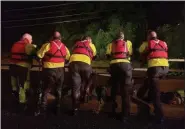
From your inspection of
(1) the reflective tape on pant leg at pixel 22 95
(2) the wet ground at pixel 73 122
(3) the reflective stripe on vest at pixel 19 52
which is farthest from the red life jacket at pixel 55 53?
(2) the wet ground at pixel 73 122

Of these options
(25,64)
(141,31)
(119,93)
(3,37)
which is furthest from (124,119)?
(3,37)

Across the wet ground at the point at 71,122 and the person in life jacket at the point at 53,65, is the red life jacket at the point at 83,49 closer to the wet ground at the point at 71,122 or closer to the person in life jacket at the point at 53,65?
the person in life jacket at the point at 53,65

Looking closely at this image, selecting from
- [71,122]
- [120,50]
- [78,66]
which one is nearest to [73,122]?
[71,122]

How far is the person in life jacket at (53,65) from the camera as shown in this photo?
5902 mm

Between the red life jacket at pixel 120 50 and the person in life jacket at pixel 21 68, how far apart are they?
1.80 metres

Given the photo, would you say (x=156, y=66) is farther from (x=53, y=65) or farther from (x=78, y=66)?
(x=53, y=65)

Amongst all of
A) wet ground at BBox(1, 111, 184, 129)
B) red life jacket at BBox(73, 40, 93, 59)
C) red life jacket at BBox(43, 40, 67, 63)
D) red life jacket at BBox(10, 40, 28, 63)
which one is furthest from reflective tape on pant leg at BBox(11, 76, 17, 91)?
red life jacket at BBox(73, 40, 93, 59)

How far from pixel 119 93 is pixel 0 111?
260 cm

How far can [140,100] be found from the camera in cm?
612

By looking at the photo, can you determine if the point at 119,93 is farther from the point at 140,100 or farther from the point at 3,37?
the point at 3,37

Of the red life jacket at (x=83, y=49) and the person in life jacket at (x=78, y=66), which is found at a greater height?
the red life jacket at (x=83, y=49)

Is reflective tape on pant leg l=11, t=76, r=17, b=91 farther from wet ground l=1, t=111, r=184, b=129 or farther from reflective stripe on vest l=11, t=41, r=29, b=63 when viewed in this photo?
wet ground l=1, t=111, r=184, b=129

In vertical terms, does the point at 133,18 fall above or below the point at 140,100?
above

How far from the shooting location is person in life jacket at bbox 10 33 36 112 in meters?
6.25
